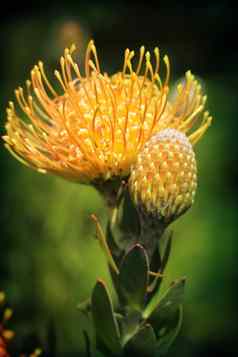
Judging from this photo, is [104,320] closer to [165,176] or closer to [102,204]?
[165,176]

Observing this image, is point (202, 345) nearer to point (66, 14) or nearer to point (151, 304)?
point (151, 304)

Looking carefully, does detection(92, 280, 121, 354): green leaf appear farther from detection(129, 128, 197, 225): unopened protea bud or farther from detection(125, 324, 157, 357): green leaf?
detection(129, 128, 197, 225): unopened protea bud

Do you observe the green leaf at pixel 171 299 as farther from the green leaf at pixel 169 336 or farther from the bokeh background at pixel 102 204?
the bokeh background at pixel 102 204

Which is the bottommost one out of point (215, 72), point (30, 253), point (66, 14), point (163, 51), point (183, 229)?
point (183, 229)

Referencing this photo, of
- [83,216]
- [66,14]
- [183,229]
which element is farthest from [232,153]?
[66,14]

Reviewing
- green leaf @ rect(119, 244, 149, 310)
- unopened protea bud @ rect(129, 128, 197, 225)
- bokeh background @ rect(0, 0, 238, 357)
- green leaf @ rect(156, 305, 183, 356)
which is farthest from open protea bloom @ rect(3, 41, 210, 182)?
bokeh background @ rect(0, 0, 238, 357)

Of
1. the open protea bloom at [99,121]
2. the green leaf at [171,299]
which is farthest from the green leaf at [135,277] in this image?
the open protea bloom at [99,121]

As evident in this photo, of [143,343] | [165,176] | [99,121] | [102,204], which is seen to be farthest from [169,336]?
[102,204]
